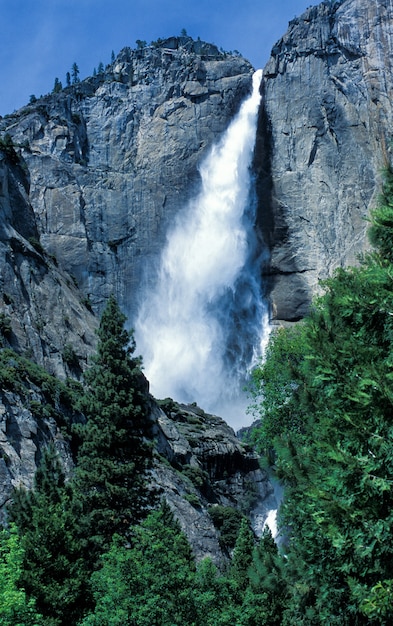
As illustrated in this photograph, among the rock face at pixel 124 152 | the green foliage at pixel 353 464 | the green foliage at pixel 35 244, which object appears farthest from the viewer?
the rock face at pixel 124 152

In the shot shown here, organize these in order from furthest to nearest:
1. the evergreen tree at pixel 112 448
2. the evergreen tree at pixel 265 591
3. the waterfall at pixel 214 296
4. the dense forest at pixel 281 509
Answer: the waterfall at pixel 214 296, the evergreen tree at pixel 112 448, the evergreen tree at pixel 265 591, the dense forest at pixel 281 509

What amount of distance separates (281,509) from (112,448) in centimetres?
1166

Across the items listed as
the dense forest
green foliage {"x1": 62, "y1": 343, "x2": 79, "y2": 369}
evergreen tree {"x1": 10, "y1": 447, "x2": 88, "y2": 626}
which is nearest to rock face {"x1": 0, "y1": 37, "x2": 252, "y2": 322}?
green foliage {"x1": 62, "y1": 343, "x2": 79, "y2": 369}

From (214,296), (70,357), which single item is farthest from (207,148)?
(70,357)

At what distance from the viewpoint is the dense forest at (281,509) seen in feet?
32.2

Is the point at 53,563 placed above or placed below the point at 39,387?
below

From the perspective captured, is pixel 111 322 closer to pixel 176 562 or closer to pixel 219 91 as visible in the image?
pixel 176 562

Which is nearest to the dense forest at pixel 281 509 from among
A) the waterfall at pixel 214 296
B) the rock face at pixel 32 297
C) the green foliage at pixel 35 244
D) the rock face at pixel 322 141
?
the rock face at pixel 32 297

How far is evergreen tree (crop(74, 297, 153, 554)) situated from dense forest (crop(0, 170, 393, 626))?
2.1 inches

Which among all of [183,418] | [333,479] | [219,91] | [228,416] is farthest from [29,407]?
[219,91]

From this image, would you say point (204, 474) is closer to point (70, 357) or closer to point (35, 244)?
point (70, 357)

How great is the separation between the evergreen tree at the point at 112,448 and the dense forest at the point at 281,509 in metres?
0.05

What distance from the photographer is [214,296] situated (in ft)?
245

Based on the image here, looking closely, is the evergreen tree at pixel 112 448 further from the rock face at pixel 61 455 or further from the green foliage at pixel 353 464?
the green foliage at pixel 353 464
